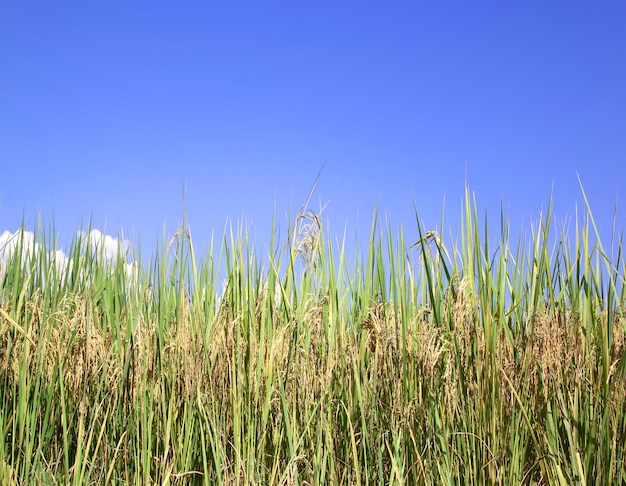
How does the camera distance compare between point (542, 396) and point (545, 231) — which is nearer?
point (542, 396)

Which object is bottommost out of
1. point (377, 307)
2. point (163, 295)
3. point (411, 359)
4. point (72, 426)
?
point (72, 426)

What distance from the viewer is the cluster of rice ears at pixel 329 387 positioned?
2.59 m

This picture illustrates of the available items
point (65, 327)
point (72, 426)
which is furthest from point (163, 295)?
point (72, 426)

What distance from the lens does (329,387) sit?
9.04 feet

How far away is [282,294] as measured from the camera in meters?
3.18

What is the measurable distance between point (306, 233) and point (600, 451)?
4.98 feet

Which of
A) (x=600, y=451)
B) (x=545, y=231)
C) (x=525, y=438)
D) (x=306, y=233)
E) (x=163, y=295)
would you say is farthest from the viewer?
(x=163, y=295)

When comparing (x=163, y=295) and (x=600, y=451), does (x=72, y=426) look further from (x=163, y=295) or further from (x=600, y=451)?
(x=600, y=451)

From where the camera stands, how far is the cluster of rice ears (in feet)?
8.51

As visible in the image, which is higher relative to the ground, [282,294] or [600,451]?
[282,294]

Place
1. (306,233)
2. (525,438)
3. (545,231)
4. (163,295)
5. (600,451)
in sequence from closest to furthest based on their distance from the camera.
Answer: (600,451) → (525,438) → (306,233) → (545,231) → (163,295)

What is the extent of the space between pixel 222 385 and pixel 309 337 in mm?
555

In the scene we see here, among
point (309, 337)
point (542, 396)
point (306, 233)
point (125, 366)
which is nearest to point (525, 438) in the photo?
point (542, 396)

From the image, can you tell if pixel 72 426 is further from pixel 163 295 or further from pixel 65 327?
pixel 163 295
